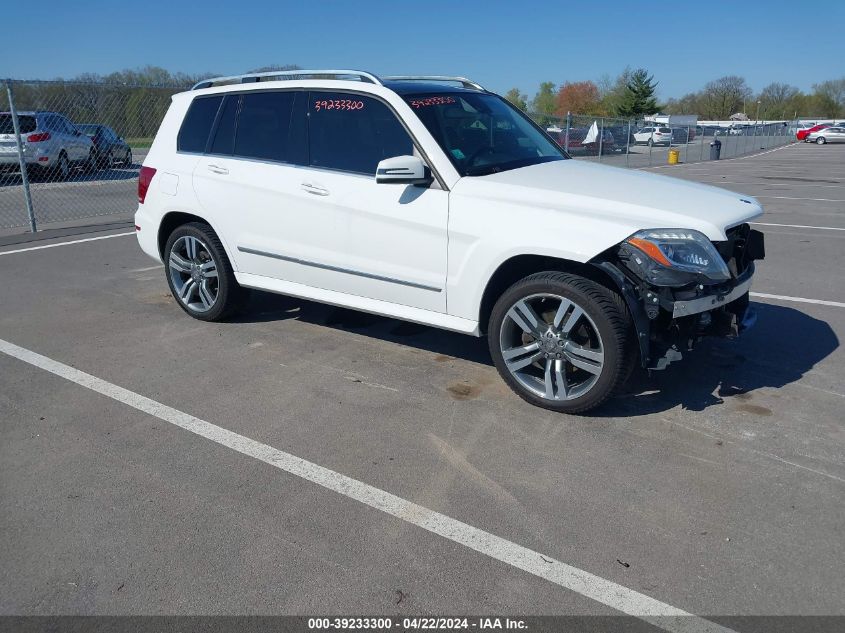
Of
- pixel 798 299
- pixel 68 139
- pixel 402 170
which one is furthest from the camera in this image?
pixel 68 139

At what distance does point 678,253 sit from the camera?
12.7 ft

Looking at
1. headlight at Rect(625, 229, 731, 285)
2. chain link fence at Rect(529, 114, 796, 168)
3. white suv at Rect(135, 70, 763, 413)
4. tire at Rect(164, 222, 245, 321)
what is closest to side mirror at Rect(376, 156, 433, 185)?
white suv at Rect(135, 70, 763, 413)

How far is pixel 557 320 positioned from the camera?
4.12 meters

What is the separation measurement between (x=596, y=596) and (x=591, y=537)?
0.38 metres

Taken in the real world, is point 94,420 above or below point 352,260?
below

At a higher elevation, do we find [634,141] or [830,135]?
[634,141]

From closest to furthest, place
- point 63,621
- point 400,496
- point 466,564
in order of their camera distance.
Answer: point 63,621
point 466,564
point 400,496

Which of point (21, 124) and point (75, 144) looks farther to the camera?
point (75, 144)

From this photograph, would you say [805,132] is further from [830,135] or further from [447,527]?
[447,527]

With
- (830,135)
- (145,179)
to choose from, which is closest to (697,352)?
(145,179)

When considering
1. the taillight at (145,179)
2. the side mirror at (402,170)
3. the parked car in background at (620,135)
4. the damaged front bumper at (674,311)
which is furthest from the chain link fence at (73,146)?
the parked car in background at (620,135)

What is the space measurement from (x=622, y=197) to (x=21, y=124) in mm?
15751

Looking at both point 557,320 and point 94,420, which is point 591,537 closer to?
point 557,320

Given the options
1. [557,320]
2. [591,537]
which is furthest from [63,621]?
[557,320]
